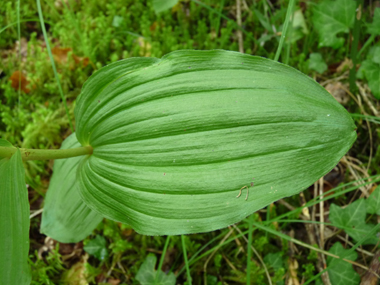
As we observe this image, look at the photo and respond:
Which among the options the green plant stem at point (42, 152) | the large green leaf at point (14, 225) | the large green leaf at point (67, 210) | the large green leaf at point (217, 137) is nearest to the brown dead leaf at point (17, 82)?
the large green leaf at point (67, 210)

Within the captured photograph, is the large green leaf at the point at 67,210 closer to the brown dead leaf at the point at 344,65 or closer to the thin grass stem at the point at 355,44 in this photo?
the thin grass stem at the point at 355,44

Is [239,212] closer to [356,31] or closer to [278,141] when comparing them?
[278,141]

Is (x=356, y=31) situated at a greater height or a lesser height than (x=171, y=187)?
greater

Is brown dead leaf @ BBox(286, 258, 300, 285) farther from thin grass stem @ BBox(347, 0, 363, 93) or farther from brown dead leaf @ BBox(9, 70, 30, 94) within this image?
brown dead leaf @ BBox(9, 70, 30, 94)

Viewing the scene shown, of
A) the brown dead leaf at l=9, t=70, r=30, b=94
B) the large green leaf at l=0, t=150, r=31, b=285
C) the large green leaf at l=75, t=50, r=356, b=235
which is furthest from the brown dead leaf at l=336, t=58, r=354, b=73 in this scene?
the brown dead leaf at l=9, t=70, r=30, b=94

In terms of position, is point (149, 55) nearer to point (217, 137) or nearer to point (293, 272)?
point (217, 137)

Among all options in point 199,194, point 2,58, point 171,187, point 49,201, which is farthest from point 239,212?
point 2,58

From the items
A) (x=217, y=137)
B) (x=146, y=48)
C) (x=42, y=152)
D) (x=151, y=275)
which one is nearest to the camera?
(x=217, y=137)

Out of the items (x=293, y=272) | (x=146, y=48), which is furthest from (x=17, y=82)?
(x=293, y=272)
